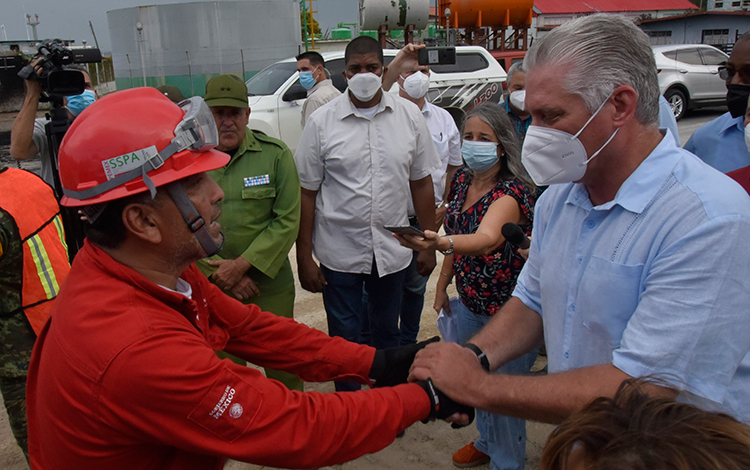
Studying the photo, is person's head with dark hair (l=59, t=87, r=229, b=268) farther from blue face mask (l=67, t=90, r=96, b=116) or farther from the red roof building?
the red roof building

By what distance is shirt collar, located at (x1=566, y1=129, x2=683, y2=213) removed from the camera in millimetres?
1510

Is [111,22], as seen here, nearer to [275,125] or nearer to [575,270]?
[275,125]

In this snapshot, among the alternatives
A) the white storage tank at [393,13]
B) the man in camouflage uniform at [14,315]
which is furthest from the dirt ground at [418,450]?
the white storage tank at [393,13]

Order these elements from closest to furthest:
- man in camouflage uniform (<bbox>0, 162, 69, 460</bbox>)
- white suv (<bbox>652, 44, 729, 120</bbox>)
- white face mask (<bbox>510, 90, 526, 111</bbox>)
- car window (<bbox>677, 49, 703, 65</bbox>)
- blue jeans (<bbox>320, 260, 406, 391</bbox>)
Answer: man in camouflage uniform (<bbox>0, 162, 69, 460</bbox>)
blue jeans (<bbox>320, 260, 406, 391</bbox>)
white face mask (<bbox>510, 90, 526, 111</bbox>)
white suv (<bbox>652, 44, 729, 120</bbox>)
car window (<bbox>677, 49, 703, 65</bbox>)

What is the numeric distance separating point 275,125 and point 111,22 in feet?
48.7

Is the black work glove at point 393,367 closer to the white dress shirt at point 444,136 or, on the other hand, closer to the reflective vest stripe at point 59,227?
the reflective vest stripe at point 59,227

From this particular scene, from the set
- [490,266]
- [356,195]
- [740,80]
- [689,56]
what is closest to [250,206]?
[356,195]

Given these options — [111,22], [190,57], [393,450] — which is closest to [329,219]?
[393,450]

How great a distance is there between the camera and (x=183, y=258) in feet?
5.89

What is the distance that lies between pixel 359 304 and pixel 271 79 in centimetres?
727

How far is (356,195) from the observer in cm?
367

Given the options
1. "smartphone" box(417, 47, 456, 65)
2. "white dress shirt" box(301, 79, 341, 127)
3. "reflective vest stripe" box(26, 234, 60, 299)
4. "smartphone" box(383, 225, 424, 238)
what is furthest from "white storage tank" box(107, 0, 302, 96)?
"smartphone" box(383, 225, 424, 238)

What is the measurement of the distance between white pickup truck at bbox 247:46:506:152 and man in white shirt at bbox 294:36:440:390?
513 centimetres

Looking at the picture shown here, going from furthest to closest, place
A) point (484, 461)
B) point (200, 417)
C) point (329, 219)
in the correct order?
point (329, 219) → point (484, 461) → point (200, 417)
